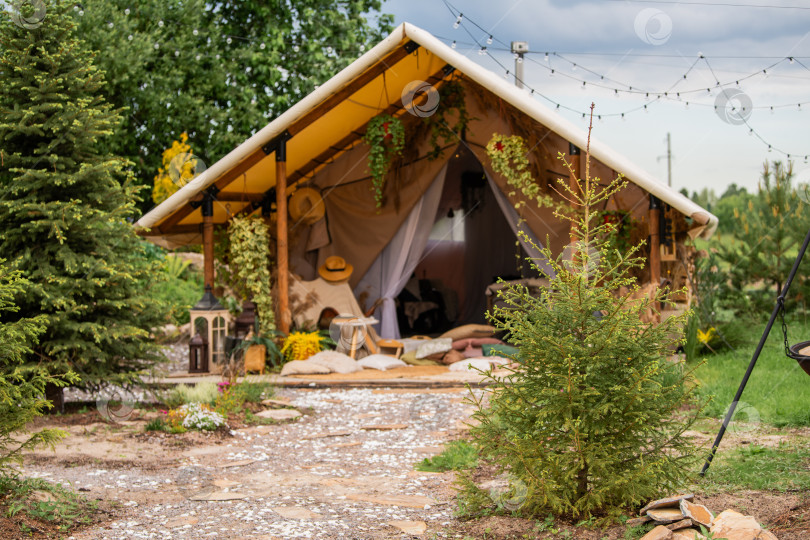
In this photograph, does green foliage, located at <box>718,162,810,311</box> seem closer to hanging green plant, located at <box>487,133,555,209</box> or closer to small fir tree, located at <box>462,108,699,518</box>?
hanging green plant, located at <box>487,133,555,209</box>

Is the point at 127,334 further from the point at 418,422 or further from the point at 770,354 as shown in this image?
the point at 770,354

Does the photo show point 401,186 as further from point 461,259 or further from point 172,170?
point 172,170

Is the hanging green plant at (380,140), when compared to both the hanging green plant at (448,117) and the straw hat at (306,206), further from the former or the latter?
the straw hat at (306,206)

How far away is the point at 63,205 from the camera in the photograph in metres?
6.21

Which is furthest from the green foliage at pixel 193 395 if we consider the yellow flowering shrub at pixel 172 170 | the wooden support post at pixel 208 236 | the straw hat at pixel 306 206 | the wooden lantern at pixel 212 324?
A: the yellow flowering shrub at pixel 172 170

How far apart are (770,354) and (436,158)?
4.78 m

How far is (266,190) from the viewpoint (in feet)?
34.3

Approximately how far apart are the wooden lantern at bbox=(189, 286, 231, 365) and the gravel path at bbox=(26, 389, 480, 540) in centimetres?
207

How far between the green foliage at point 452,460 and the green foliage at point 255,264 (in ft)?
14.6

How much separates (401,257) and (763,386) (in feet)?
17.0

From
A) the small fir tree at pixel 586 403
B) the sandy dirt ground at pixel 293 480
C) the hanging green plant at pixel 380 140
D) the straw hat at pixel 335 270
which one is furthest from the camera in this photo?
the straw hat at pixel 335 270

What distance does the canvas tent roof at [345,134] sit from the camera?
8.12 m

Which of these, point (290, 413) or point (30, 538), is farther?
point (290, 413)

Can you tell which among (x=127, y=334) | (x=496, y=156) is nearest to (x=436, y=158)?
(x=496, y=156)
